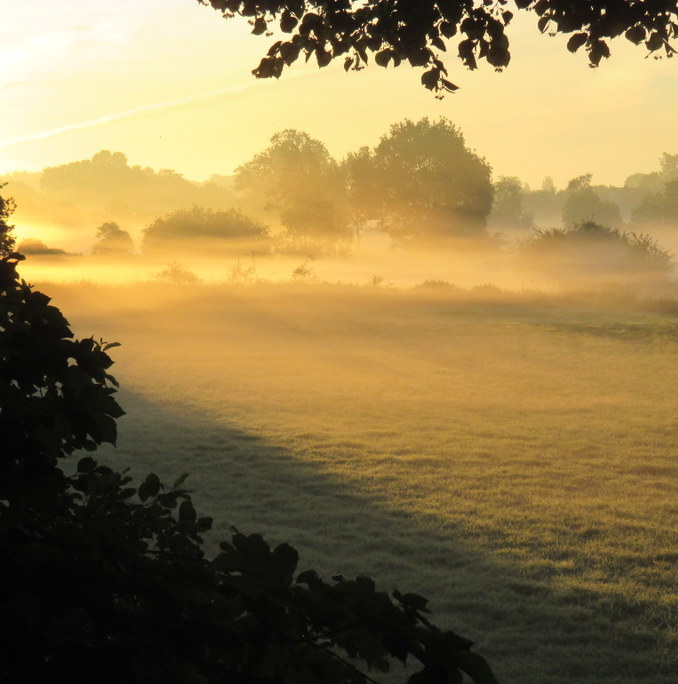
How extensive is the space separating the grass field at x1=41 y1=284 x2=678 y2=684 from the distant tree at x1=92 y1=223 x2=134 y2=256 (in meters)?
30.8

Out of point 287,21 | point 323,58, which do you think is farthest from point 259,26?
point 323,58

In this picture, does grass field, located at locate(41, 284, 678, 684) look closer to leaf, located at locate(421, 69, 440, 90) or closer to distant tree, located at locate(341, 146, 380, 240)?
leaf, located at locate(421, 69, 440, 90)

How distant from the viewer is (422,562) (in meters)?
7.84

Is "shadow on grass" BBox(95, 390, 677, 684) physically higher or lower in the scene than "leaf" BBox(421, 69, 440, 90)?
lower

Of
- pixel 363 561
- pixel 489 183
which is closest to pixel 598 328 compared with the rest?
pixel 363 561

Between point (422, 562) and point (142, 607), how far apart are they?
19.9ft

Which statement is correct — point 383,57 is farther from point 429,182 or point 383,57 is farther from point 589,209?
point 589,209

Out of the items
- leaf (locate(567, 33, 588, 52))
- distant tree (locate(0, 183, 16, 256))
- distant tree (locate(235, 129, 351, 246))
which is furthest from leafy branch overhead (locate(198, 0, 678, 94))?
distant tree (locate(235, 129, 351, 246))

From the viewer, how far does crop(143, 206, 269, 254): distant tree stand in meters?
51.6

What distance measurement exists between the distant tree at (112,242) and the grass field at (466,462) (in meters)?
30.8

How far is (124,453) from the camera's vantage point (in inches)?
492

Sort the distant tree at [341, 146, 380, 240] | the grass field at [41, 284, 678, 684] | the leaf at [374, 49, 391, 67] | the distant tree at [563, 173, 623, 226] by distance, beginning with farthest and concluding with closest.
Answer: the distant tree at [563, 173, 623, 226], the distant tree at [341, 146, 380, 240], the leaf at [374, 49, 391, 67], the grass field at [41, 284, 678, 684]

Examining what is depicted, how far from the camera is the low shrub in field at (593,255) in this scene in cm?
5359

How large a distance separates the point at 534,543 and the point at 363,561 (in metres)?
1.89
